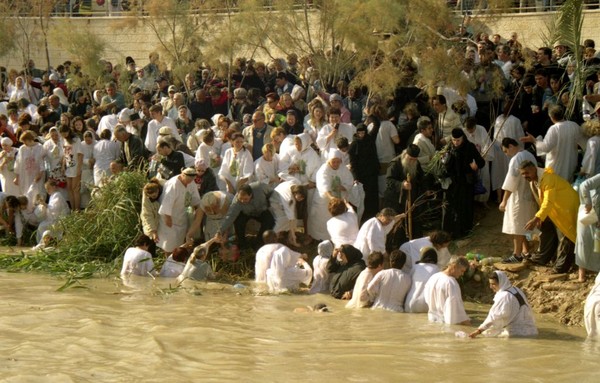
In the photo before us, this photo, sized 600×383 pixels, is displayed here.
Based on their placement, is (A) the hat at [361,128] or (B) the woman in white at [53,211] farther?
(B) the woman in white at [53,211]

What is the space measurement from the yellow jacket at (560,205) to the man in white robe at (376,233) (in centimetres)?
191

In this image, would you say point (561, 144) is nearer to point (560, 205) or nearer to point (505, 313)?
point (560, 205)

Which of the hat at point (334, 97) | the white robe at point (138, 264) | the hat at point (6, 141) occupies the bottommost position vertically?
the white robe at point (138, 264)

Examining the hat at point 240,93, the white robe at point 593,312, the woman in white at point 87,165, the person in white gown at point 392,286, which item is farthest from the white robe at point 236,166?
the white robe at point 593,312

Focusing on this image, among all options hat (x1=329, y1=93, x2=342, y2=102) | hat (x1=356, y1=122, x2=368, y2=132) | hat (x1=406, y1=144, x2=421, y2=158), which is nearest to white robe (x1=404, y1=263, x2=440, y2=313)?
hat (x1=406, y1=144, x2=421, y2=158)

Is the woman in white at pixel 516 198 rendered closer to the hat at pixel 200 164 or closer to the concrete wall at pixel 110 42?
the hat at pixel 200 164

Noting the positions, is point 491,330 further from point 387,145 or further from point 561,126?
point 387,145

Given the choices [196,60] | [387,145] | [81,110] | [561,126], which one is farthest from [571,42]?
[81,110]

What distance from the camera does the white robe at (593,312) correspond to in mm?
12234

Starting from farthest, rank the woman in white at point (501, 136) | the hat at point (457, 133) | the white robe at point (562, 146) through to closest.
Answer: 1. the woman in white at point (501, 136)
2. the hat at point (457, 133)
3. the white robe at point (562, 146)

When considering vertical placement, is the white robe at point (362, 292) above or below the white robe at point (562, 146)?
below

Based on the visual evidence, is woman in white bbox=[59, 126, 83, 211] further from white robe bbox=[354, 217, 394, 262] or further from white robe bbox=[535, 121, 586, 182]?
white robe bbox=[535, 121, 586, 182]

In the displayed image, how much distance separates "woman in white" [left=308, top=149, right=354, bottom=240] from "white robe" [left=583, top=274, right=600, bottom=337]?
4.35 metres

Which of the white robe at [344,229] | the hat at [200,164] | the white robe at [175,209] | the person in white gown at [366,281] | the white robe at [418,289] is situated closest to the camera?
the white robe at [418,289]
